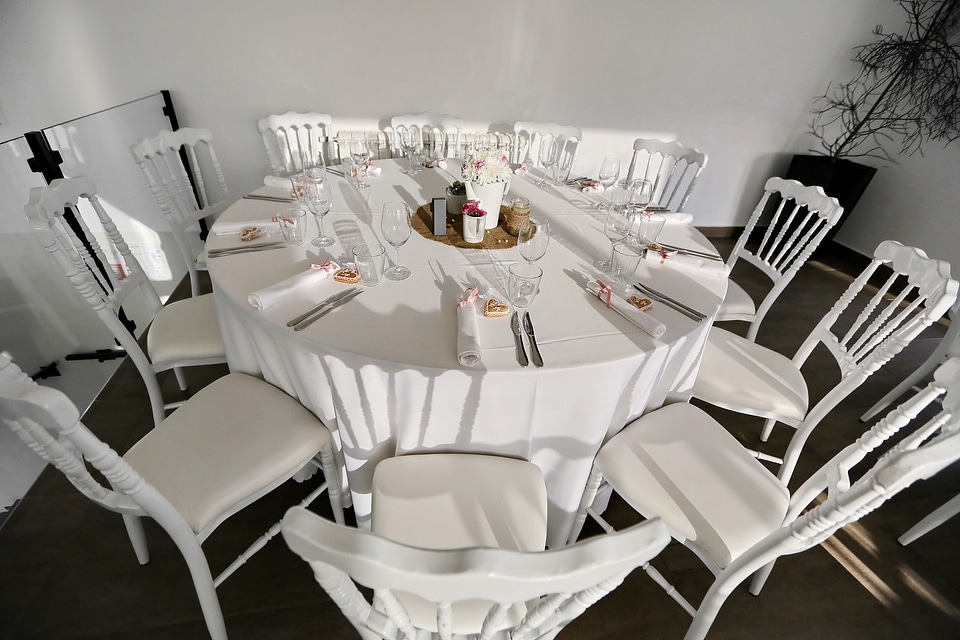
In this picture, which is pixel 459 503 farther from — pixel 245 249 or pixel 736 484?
pixel 245 249

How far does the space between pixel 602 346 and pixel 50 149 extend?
2.40 meters

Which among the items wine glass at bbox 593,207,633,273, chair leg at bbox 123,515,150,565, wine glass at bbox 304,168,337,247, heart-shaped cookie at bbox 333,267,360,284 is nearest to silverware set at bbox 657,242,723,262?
wine glass at bbox 593,207,633,273

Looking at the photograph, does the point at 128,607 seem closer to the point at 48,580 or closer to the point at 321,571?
the point at 48,580

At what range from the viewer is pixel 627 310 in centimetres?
129

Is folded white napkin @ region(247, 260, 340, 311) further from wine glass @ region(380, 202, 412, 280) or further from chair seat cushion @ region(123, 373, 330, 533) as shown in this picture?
chair seat cushion @ region(123, 373, 330, 533)

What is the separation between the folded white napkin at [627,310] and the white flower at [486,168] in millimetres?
545

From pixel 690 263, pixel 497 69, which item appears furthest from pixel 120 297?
pixel 497 69

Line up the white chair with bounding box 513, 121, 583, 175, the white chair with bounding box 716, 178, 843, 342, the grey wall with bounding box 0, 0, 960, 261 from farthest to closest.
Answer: the white chair with bounding box 513, 121, 583, 175
the grey wall with bounding box 0, 0, 960, 261
the white chair with bounding box 716, 178, 843, 342

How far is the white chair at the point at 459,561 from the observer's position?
1.84ft

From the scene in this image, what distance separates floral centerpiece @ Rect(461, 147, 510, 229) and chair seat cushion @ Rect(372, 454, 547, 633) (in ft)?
3.10

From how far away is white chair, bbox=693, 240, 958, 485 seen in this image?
1319 mm

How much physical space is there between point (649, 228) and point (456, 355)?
981 millimetres

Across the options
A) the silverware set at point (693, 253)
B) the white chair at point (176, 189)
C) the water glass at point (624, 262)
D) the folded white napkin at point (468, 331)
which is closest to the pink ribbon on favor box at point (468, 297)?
the folded white napkin at point (468, 331)

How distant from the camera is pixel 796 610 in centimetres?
157
